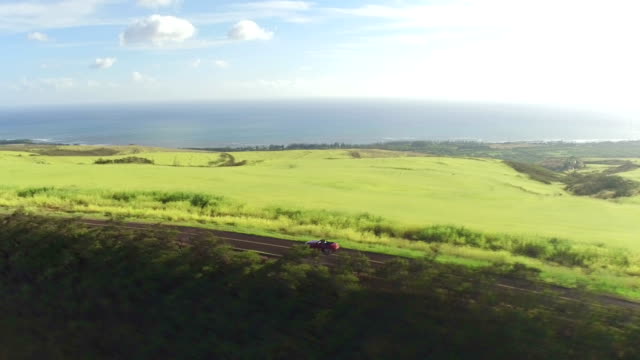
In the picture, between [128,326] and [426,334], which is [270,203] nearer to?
[128,326]

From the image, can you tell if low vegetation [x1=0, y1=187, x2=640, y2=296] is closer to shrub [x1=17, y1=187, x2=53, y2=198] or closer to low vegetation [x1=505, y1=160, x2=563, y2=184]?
shrub [x1=17, y1=187, x2=53, y2=198]

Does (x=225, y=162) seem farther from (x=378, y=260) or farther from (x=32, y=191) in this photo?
(x=378, y=260)

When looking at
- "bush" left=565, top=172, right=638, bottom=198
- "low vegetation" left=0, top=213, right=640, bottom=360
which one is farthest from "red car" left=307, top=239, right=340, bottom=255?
"bush" left=565, top=172, right=638, bottom=198

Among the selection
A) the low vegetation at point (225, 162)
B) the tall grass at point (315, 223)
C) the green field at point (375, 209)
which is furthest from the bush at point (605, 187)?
the low vegetation at point (225, 162)

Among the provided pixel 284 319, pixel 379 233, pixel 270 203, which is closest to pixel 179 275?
pixel 284 319

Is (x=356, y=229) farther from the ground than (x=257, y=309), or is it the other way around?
(x=356, y=229)

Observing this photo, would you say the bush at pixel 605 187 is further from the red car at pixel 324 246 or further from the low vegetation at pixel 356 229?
the red car at pixel 324 246

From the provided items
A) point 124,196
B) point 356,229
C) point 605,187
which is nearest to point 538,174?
point 605,187
